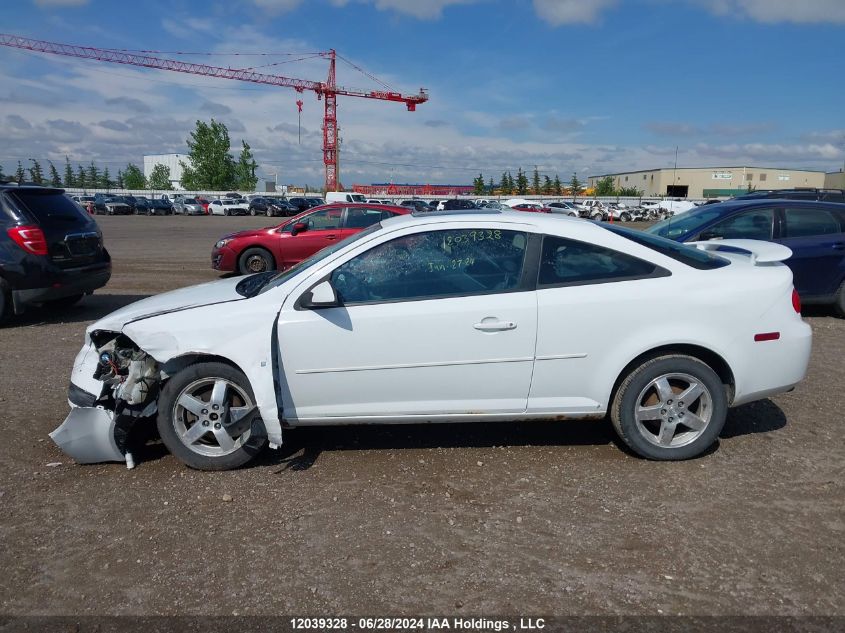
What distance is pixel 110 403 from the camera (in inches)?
155

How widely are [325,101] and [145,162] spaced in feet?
221

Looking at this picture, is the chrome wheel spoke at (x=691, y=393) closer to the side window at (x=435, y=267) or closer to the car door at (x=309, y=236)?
the side window at (x=435, y=267)

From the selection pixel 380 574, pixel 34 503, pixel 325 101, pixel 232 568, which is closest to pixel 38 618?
pixel 232 568

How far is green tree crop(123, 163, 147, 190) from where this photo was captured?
131 m

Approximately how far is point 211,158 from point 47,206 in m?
96.8

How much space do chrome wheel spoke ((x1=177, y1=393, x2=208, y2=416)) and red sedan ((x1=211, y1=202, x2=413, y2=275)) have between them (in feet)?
27.3

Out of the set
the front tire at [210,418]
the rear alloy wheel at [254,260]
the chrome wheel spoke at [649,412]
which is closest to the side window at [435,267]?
the front tire at [210,418]

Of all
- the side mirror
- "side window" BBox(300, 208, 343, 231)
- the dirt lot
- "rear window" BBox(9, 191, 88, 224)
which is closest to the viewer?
the dirt lot

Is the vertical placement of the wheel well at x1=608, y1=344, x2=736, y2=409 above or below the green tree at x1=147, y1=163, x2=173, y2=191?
below

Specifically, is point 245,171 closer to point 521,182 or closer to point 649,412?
point 521,182

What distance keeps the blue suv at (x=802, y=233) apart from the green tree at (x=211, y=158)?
97721mm

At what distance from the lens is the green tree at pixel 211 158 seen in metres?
96.9

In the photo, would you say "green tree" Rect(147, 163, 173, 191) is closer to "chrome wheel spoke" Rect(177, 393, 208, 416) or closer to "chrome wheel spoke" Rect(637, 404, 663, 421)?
"chrome wheel spoke" Rect(177, 393, 208, 416)

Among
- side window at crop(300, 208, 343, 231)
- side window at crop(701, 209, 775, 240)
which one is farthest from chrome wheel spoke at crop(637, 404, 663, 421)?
side window at crop(300, 208, 343, 231)
